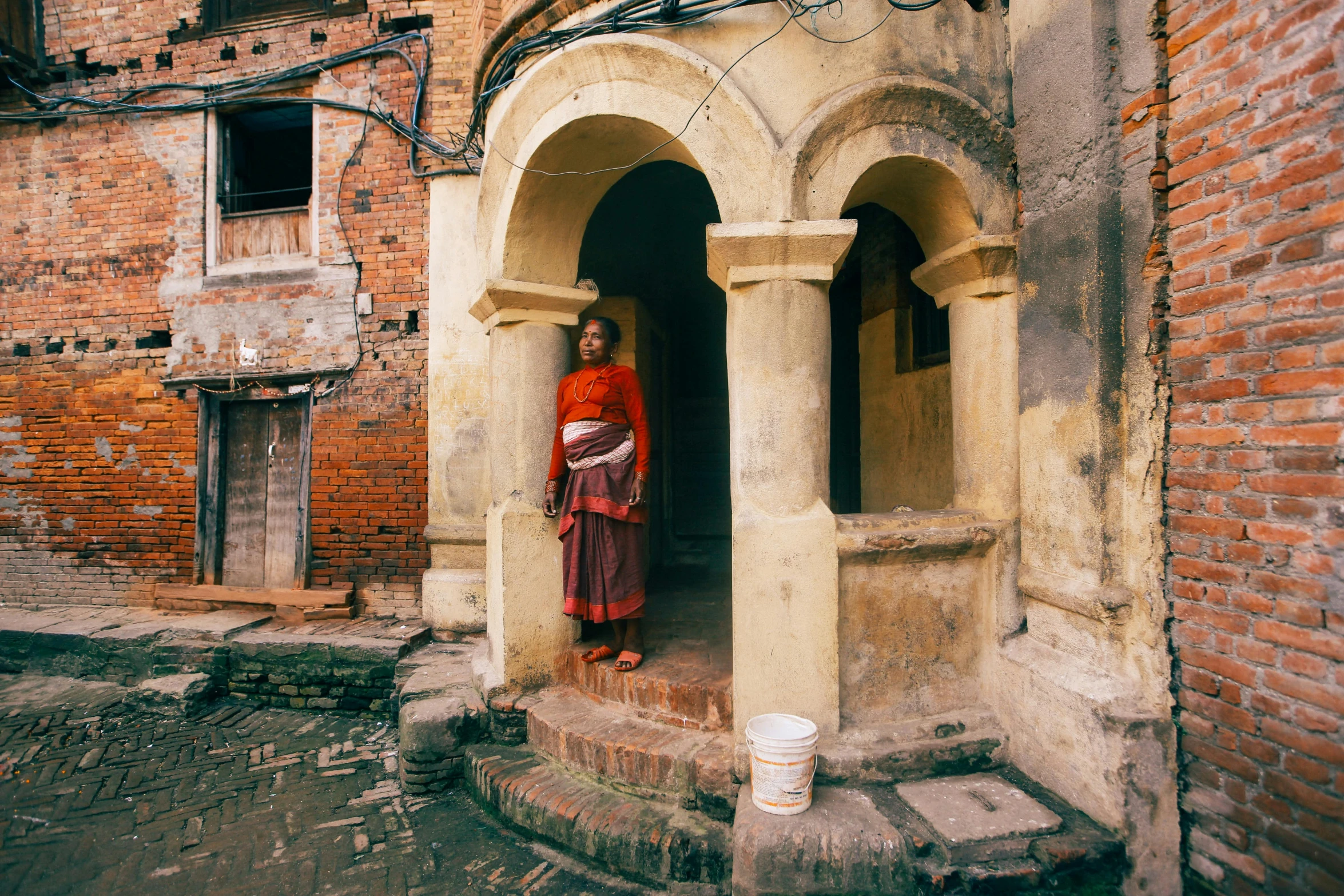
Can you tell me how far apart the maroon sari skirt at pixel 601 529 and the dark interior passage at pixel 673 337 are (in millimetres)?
1696

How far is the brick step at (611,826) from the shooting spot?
9.36 feet

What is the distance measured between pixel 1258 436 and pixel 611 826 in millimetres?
3021

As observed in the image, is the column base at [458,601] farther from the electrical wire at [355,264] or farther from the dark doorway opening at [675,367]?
the electrical wire at [355,264]

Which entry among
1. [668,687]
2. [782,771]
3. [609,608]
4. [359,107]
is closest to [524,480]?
[609,608]

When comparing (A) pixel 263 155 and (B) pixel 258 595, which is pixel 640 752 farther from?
(A) pixel 263 155

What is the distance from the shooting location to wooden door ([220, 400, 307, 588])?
6.36 m

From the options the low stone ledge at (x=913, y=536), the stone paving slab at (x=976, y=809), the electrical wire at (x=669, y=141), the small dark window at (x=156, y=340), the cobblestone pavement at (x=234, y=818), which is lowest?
the cobblestone pavement at (x=234, y=818)

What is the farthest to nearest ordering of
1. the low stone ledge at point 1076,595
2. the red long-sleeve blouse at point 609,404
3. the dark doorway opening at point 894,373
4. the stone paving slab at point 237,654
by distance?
the stone paving slab at point 237,654 → the dark doorway opening at point 894,373 → the red long-sleeve blouse at point 609,404 → the low stone ledge at point 1076,595

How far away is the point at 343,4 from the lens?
616cm

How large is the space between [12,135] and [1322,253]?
34.2 feet

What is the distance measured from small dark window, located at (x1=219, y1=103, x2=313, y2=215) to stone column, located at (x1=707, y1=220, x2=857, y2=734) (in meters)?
5.22

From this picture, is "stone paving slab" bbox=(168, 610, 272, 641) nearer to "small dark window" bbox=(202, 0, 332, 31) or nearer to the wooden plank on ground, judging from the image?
the wooden plank on ground

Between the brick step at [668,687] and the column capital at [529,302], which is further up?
the column capital at [529,302]

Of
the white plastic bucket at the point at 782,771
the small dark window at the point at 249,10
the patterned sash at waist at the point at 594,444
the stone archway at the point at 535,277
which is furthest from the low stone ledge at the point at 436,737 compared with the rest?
the small dark window at the point at 249,10
